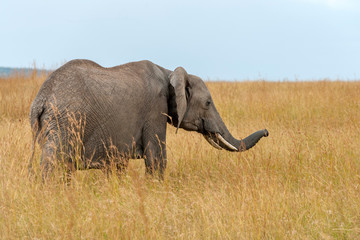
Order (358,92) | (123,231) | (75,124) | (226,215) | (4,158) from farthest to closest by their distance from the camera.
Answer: (358,92) < (4,158) < (75,124) < (226,215) < (123,231)

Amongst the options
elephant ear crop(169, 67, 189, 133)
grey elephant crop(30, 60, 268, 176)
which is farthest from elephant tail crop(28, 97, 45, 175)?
elephant ear crop(169, 67, 189, 133)

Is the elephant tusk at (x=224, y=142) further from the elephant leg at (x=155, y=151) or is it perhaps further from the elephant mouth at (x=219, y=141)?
the elephant leg at (x=155, y=151)

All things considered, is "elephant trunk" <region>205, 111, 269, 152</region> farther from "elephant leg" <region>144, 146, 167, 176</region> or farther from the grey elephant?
"elephant leg" <region>144, 146, 167, 176</region>

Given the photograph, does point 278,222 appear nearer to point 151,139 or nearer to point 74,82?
point 151,139

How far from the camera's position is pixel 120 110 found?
14.4ft

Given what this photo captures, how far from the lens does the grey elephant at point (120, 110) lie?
13.3ft

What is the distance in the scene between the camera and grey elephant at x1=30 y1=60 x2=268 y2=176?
4066 millimetres

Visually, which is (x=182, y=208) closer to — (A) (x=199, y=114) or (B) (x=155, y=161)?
(B) (x=155, y=161)

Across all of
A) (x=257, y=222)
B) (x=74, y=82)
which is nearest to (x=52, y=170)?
(x=74, y=82)

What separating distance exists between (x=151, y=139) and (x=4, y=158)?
5.24 feet

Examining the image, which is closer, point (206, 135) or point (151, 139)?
point (151, 139)

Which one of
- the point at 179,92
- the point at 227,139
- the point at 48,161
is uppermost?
the point at 179,92

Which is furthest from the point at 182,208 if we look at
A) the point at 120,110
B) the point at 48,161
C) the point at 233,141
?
the point at 233,141

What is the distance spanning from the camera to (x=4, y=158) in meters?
4.56
